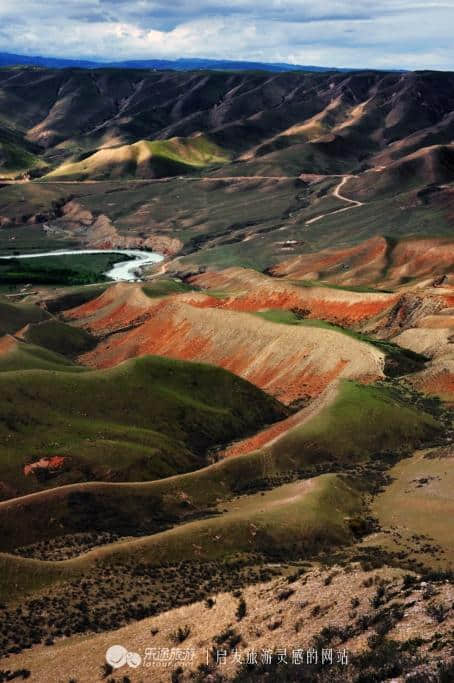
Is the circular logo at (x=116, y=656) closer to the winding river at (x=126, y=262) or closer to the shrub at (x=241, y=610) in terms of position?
the shrub at (x=241, y=610)

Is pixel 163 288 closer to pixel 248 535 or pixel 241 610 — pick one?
pixel 248 535

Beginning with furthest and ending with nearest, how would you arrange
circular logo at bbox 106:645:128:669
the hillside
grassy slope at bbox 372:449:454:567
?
1. grassy slope at bbox 372:449:454:567
2. circular logo at bbox 106:645:128:669
3. the hillside

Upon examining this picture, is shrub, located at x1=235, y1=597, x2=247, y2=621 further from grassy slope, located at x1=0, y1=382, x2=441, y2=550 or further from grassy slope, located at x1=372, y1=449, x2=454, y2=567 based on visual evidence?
grassy slope, located at x1=0, y1=382, x2=441, y2=550

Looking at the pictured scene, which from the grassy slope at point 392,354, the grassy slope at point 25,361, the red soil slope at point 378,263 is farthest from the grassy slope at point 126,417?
the red soil slope at point 378,263

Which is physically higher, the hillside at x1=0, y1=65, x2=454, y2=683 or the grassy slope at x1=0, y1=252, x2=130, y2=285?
the hillside at x1=0, y1=65, x2=454, y2=683

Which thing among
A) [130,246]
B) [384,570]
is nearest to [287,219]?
[130,246]

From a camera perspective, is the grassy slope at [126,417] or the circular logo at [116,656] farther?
the grassy slope at [126,417]

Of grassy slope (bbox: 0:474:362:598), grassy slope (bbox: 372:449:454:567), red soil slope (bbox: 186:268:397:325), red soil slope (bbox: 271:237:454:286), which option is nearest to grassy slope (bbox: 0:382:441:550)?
grassy slope (bbox: 0:474:362:598)
